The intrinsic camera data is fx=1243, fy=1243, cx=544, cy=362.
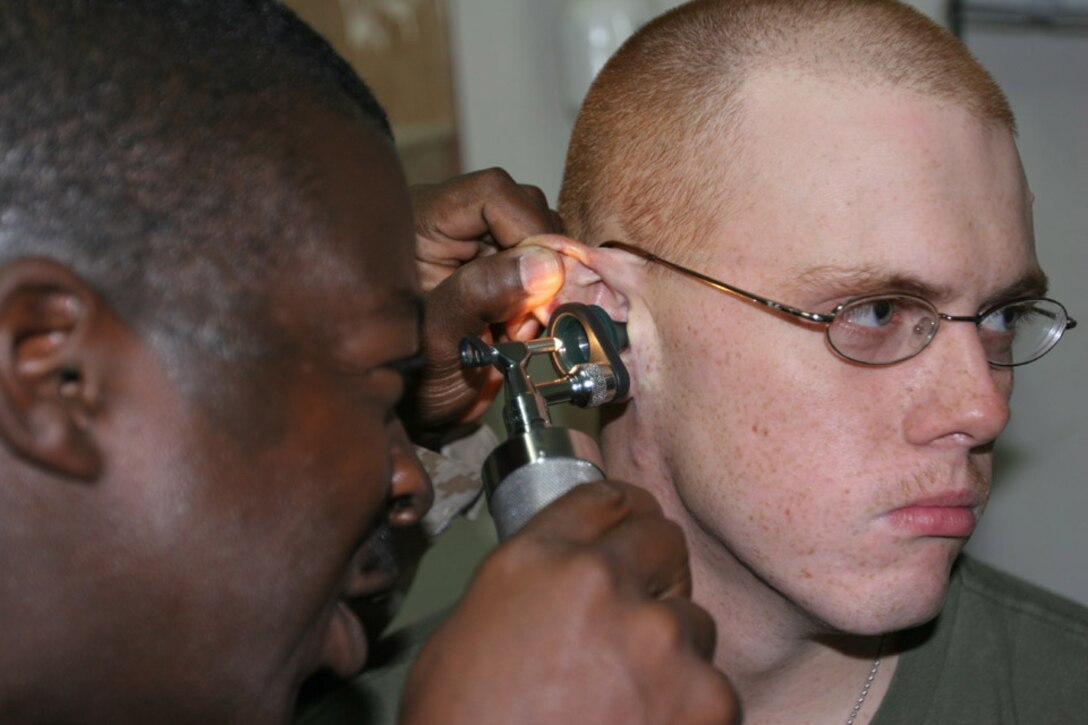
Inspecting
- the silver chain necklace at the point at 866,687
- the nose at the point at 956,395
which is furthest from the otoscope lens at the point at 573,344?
the silver chain necklace at the point at 866,687

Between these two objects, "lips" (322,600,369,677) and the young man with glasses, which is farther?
the young man with glasses

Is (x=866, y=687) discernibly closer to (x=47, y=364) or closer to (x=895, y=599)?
(x=895, y=599)

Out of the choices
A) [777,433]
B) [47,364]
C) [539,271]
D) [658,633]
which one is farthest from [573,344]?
[47,364]

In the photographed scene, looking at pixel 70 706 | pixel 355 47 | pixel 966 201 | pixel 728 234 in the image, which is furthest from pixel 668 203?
pixel 355 47

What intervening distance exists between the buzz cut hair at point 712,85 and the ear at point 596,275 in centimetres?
3

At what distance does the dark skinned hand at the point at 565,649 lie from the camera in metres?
0.90

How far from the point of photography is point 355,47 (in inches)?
88.5

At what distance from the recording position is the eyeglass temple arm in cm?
123

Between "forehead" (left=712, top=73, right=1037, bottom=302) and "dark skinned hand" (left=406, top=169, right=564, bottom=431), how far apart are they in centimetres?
25

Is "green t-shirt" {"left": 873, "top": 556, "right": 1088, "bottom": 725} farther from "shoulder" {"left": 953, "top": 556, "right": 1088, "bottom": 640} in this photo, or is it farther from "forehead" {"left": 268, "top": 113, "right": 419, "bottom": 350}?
"forehead" {"left": 268, "top": 113, "right": 419, "bottom": 350}

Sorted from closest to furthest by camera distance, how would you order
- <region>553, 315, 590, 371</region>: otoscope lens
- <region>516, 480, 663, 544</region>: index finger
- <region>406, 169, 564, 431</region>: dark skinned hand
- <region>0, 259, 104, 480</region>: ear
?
<region>0, 259, 104, 480</region>: ear
<region>516, 480, 663, 544</region>: index finger
<region>553, 315, 590, 371</region>: otoscope lens
<region>406, 169, 564, 431</region>: dark skinned hand

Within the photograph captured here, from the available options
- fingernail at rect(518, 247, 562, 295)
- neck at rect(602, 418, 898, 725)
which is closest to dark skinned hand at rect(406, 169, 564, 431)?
fingernail at rect(518, 247, 562, 295)

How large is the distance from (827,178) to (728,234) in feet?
0.38

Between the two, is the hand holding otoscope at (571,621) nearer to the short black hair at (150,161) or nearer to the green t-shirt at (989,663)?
the short black hair at (150,161)
